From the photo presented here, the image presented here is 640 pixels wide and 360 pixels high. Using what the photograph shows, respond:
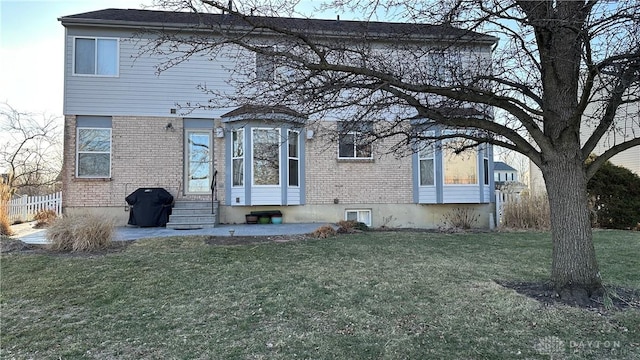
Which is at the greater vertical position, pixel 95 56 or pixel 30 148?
pixel 95 56

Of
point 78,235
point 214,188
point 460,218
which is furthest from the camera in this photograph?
point 460,218

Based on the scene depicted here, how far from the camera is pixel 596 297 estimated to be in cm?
407

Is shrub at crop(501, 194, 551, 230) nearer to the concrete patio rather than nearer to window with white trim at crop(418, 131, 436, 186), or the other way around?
window with white trim at crop(418, 131, 436, 186)

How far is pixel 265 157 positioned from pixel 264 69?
6.70m

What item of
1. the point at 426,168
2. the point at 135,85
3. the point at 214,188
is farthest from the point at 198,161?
the point at 426,168

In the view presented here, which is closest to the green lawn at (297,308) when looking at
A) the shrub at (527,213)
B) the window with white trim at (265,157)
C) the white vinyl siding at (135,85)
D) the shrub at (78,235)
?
the shrub at (78,235)

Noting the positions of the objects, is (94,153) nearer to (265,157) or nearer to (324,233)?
(265,157)

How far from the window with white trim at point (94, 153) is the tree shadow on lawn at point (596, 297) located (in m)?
11.7

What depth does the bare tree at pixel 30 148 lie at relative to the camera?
19.4 meters

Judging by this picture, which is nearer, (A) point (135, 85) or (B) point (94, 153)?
(B) point (94, 153)

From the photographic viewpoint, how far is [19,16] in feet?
27.9

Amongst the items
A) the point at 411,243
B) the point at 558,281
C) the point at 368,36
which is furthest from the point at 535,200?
the point at 368,36

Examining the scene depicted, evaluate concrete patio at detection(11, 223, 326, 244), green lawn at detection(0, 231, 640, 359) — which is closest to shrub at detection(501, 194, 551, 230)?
green lawn at detection(0, 231, 640, 359)

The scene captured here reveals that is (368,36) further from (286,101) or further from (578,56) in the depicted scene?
(578,56)
